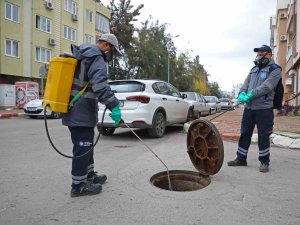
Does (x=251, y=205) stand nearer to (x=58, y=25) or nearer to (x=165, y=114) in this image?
(x=165, y=114)

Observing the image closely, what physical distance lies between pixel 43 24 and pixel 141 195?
1253 inches

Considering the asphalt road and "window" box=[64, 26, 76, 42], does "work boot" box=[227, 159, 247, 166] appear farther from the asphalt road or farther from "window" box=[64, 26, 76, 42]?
"window" box=[64, 26, 76, 42]

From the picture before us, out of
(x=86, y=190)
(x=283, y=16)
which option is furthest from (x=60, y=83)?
(x=283, y=16)

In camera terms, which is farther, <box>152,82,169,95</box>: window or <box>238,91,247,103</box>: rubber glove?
<box>152,82,169,95</box>: window

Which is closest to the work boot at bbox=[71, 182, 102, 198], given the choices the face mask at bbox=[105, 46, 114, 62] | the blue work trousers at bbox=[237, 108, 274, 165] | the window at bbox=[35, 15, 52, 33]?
the face mask at bbox=[105, 46, 114, 62]

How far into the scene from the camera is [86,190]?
13.8 ft

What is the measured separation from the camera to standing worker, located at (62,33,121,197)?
3.97 m

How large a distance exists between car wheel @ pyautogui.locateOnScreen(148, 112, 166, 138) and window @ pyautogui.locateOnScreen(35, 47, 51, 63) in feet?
82.1

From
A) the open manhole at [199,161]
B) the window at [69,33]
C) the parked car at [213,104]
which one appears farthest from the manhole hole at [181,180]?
the window at [69,33]

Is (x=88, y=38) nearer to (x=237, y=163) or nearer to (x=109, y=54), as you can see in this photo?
(x=237, y=163)

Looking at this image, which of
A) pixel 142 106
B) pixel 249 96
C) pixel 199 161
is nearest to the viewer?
pixel 199 161

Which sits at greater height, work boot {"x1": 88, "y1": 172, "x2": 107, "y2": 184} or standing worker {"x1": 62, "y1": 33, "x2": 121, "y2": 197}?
standing worker {"x1": 62, "y1": 33, "x2": 121, "y2": 197}

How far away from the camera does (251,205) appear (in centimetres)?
Answer: 387

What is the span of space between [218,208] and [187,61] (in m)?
54.3
